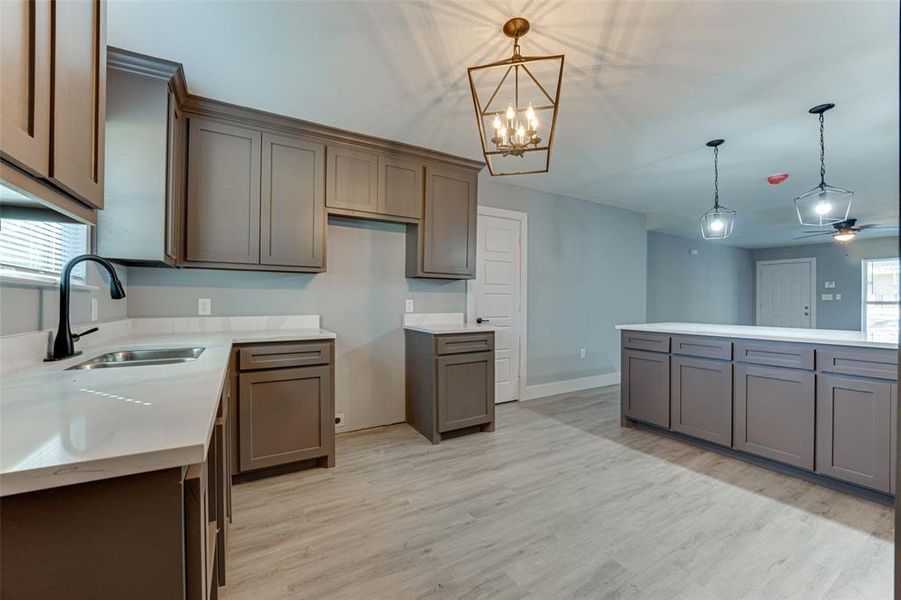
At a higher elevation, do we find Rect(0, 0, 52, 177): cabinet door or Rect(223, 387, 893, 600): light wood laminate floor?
Rect(0, 0, 52, 177): cabinet door

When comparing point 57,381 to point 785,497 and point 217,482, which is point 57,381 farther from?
point 785,497

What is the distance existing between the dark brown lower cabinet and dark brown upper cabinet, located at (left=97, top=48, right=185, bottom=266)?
2.69 feet

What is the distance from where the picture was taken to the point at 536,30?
210 cm

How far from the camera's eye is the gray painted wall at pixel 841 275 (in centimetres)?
736

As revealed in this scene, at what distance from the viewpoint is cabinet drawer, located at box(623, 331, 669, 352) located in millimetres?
3357

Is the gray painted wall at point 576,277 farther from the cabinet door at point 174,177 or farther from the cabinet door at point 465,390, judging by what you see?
the cabinet door at point 174,177

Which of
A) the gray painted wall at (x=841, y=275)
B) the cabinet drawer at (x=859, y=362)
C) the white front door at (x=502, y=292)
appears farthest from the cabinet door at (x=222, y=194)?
the gray painted wall at (x=841, y=275)

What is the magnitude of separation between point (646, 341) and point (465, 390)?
1.58 metres

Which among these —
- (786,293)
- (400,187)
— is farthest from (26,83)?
(786,293)

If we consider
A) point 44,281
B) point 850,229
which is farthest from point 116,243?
point 850,229

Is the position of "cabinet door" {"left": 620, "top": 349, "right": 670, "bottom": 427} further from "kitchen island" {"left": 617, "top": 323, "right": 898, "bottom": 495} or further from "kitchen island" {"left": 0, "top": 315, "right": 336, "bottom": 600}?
"kitchen island" {"left": 0, "top": 315, "right": 336, "bottom": 600}

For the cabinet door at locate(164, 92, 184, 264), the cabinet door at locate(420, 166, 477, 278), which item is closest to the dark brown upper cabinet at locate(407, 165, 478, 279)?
the cabinet door at locate(420, 166, 477, 278)

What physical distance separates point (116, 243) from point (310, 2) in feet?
5.28

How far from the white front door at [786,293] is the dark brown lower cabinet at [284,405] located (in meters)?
9.50
